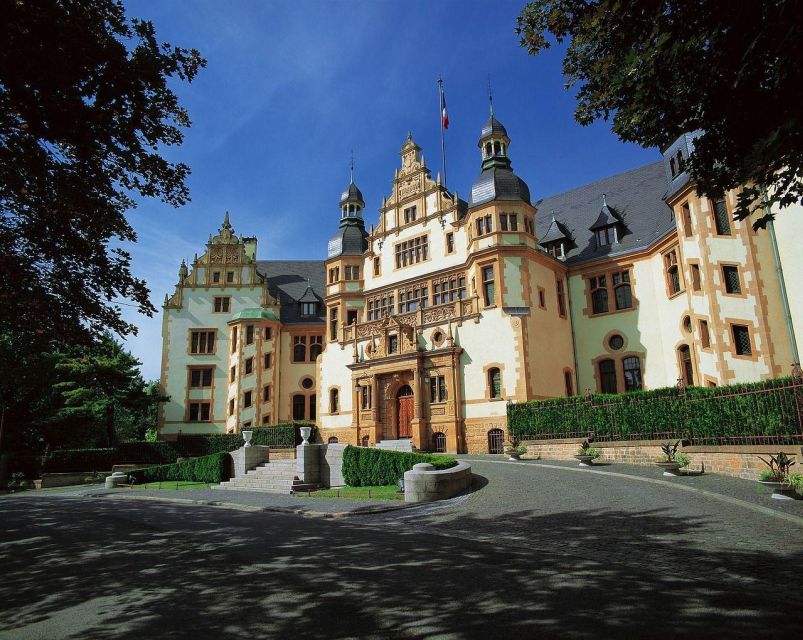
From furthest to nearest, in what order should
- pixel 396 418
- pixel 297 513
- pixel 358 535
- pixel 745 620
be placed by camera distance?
pixel 396 418 < pixel 297 513 < pixel 358 535 < pixel 745 620

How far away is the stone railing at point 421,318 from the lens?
32.9 m

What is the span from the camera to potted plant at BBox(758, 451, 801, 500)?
11617mm

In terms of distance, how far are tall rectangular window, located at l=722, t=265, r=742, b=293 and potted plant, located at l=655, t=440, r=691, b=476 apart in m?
8.85

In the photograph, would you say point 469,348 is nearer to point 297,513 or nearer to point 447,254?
point 447,254

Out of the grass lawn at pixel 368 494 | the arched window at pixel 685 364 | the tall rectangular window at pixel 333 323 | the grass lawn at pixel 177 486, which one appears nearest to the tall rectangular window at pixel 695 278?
the arched window at pixel 685 364

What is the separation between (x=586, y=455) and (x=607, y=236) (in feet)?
61.4

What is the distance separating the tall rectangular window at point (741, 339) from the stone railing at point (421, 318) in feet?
44.3

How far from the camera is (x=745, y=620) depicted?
5.18 metres

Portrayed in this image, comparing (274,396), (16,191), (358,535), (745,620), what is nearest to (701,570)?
(745,620)

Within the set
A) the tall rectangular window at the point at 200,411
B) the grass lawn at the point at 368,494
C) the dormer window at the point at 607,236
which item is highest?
the dormer window at the point at 607,236

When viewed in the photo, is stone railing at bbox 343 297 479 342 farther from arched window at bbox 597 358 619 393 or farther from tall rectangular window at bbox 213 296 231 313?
tall rectangular window at bbox 213 296 231 313

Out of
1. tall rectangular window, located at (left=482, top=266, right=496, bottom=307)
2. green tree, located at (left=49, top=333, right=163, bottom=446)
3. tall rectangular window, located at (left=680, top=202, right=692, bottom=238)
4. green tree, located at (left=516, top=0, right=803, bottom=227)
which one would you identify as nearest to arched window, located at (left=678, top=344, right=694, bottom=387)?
tall rectangular window, located at (left=680, top=202, right=692, bottom=238)

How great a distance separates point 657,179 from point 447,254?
14730 mm

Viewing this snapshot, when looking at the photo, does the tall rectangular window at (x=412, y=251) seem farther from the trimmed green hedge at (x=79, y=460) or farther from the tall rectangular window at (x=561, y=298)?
the trimmed green hedge at (x=79, y=460)
